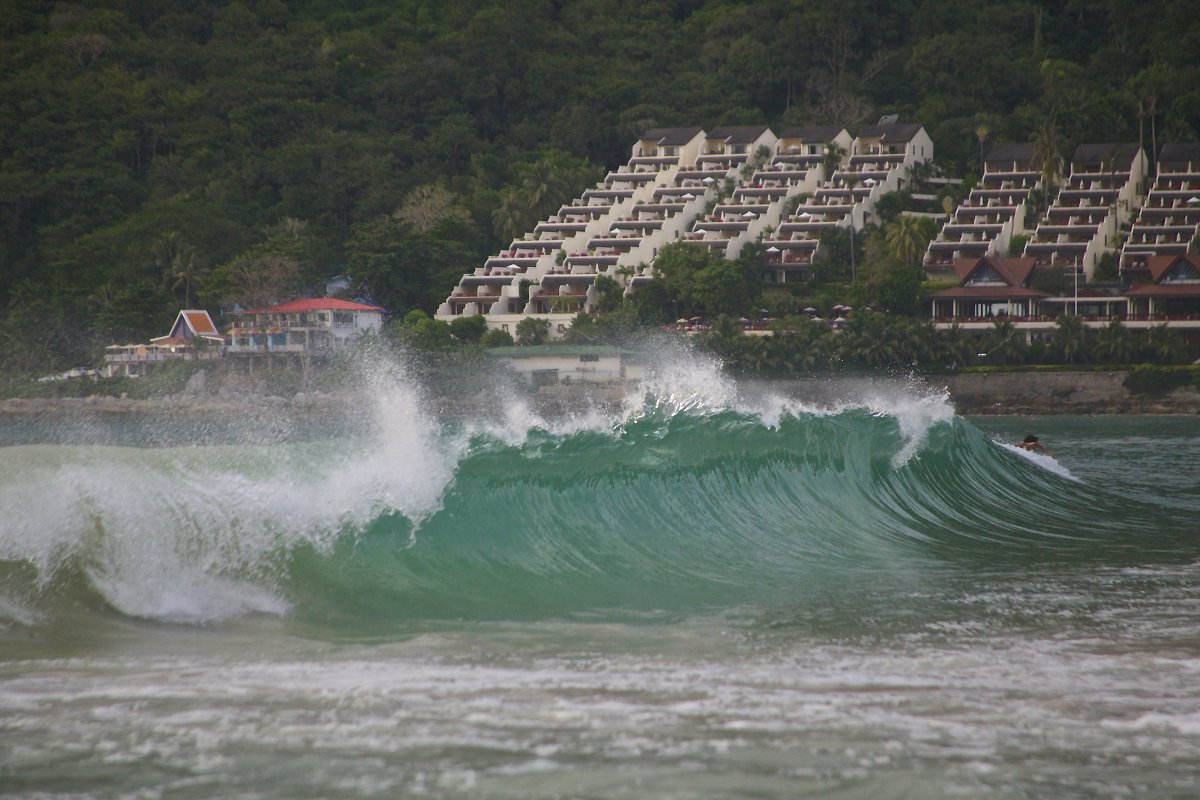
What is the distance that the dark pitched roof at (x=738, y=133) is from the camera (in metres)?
92.1

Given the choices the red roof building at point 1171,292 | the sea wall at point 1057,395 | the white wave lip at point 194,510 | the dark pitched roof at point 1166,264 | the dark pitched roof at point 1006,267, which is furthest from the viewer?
the dark pitched roof at point 1006,267

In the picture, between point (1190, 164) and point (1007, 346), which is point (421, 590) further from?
point (1190, 164)

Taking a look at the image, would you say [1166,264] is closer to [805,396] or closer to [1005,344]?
[1005,344]

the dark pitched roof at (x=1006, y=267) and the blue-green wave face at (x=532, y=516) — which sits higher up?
the dark pitched roof at (x=1006, y=267)

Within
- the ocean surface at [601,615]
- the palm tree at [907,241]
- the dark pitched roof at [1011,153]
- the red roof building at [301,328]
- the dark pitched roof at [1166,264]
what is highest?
the dark pitched roof at [1011,153]

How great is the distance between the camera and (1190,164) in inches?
3248

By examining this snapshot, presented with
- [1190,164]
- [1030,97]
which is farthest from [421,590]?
[1030,97]

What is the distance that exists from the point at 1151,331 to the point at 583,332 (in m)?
25.2

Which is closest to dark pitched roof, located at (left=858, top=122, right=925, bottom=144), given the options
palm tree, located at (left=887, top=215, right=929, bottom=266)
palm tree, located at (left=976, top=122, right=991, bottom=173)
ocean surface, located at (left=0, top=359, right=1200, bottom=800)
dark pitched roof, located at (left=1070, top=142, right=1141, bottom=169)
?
palm tree, located at (left=976, top=122, right=991, bottom=173)

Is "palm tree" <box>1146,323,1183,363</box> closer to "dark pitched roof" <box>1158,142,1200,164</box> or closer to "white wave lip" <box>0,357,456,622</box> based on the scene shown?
"dark pitched roof" <box>1158,142,1200,164</box>

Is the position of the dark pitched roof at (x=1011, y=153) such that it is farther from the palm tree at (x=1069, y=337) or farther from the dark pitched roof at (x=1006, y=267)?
the palm tree at (x=1069, y=337)

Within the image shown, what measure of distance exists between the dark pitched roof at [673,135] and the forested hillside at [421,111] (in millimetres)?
4456

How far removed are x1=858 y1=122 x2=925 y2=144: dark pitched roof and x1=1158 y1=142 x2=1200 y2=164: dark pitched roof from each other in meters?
13.6

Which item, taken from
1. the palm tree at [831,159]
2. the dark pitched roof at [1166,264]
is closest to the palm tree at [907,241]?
the palm tree at [831,159]
